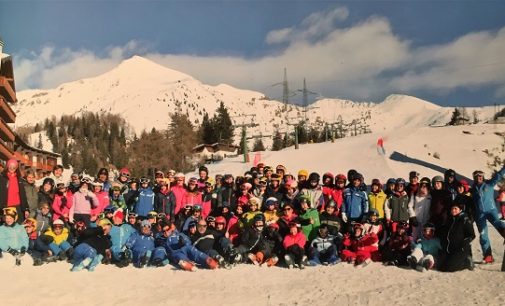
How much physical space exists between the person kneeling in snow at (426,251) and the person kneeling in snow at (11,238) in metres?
6.61

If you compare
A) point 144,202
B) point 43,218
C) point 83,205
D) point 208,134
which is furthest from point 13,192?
point 208,134

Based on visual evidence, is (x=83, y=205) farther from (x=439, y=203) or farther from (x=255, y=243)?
(x=439, y=203)

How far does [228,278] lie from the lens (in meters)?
7.75

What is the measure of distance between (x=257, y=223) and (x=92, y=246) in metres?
2.95

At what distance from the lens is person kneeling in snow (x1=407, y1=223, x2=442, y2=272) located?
7863 millimetres

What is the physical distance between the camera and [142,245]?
895 cm

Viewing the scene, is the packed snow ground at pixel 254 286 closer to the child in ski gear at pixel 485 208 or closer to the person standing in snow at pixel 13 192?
the child in ski gear at pixel 485 208

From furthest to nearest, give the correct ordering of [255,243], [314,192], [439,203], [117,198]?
[117,198] → [314,192] → [255,243] → [439,203]

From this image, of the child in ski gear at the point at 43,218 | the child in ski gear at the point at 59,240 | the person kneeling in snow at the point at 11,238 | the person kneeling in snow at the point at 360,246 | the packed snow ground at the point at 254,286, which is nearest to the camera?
the packed snow ground at the point at 254,286

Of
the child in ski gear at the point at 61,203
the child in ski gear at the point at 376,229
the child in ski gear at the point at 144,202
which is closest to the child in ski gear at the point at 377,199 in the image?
the child in ski gear at the point at 376,229

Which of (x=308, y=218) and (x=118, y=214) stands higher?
(x=118, y=214)

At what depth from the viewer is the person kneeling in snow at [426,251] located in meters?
7.86

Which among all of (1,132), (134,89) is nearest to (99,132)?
(1,132)

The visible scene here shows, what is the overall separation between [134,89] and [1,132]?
170 m
